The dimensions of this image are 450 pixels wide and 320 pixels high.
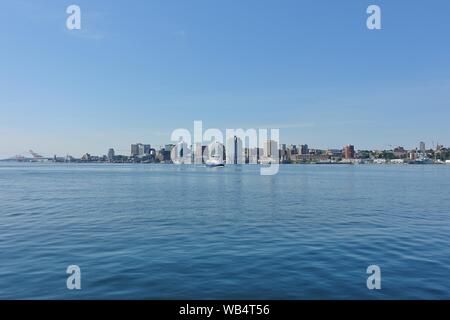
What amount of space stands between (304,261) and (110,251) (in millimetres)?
13083

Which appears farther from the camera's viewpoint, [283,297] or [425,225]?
[425,225]

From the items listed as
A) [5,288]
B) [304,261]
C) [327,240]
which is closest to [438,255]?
[327,240]

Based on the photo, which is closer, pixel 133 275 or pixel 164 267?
pixel 133 275

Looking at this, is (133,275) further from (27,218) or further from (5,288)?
(27,218)

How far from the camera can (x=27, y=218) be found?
126 feet

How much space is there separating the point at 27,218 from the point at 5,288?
23980 millimetres
